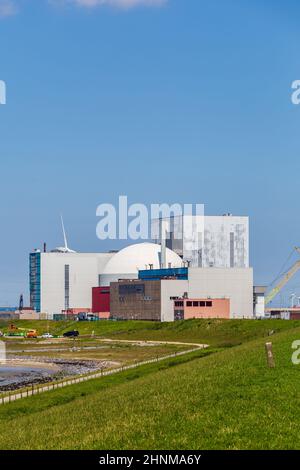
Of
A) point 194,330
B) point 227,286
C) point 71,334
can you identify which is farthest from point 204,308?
point 194,330

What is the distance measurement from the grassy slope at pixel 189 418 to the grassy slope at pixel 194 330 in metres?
72.7

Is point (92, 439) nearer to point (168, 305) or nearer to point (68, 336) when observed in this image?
point (68, 336)

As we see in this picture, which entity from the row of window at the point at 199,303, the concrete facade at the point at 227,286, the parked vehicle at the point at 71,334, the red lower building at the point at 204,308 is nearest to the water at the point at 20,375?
the parked vehicle at the point at 71,334

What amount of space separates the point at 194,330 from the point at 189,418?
393 feet

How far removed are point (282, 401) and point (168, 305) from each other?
6287 inches

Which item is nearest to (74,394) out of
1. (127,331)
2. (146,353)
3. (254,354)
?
(254,354)

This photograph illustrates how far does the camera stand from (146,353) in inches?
4259

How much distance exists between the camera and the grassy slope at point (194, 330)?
125662mm

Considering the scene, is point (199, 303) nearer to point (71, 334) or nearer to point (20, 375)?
point (71, 334)

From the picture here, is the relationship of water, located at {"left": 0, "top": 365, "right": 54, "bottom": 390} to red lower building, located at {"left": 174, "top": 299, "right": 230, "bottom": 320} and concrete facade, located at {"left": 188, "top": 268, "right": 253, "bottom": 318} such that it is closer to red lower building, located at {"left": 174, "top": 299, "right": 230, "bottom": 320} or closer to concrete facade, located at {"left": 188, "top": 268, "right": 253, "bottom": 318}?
red lower building, located at {"left": 174, "top": 299, "right": 230, "bottom": 320}

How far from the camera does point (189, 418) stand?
29.8 meters

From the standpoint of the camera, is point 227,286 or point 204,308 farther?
point 227,286

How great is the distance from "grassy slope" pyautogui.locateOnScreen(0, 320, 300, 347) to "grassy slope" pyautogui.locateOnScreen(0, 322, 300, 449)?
238 ft

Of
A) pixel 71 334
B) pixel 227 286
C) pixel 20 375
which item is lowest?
pixel 71 334
